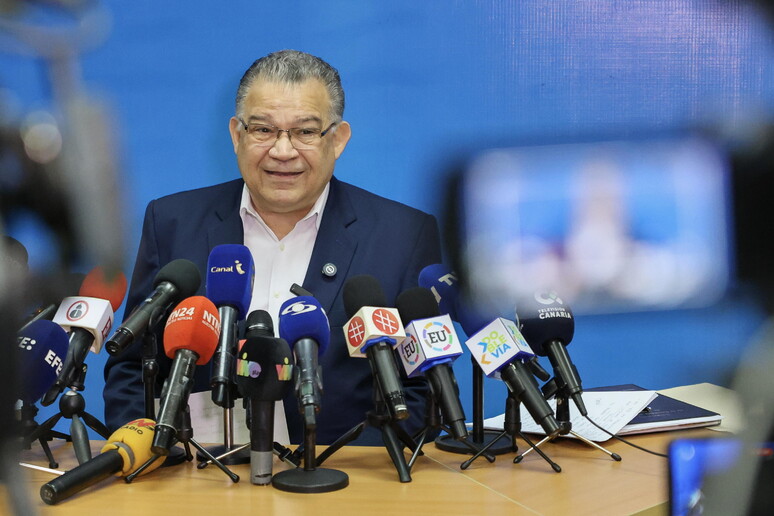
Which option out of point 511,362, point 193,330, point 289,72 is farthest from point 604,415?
point 289,72

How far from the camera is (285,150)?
2135 mm

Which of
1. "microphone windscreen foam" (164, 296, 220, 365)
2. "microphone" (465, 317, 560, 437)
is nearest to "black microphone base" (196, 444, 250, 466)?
"microphone windscreen foam" (164, 296, 220, 365)

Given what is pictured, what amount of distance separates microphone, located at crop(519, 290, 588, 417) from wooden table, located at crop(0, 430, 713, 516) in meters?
0.16

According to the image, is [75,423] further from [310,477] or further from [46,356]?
[310,477]

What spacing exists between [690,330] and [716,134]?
0.11 m

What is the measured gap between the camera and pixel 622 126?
0.54m

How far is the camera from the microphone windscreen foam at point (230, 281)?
1424 millimetres

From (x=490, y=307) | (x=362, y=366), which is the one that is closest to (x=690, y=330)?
(x=490, y=307)

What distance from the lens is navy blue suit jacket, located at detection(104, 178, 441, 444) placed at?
6.36 feet

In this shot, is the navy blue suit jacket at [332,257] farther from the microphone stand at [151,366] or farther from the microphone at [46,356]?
the microphone at [46,356]

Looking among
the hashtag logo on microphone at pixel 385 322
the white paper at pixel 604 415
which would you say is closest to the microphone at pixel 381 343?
the hashtag logo on microphone at pixel 385 322

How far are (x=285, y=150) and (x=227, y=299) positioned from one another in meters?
0.80

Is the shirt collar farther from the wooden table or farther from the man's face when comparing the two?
the wooden table

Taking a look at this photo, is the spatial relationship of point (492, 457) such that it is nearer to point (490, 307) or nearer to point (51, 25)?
point (490, 307)
